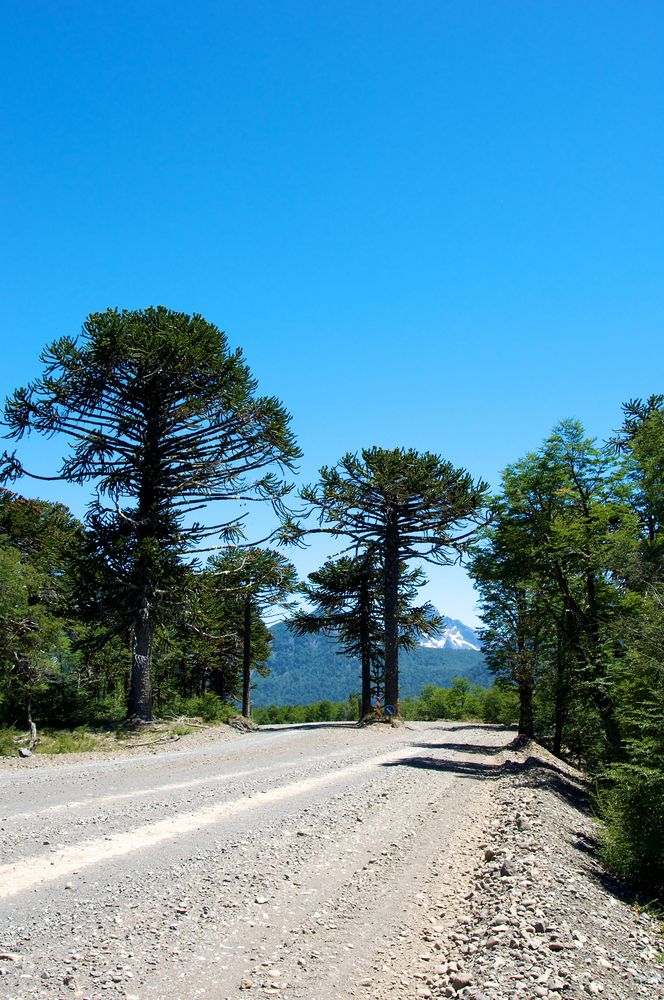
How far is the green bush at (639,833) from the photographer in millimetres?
7875

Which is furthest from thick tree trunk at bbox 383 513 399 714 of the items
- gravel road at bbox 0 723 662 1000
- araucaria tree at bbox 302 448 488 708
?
gravel road at bbox 0 723 662 1000

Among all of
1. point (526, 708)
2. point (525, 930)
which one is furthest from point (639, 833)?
point (526, 708)

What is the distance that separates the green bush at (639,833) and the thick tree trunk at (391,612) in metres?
15.4

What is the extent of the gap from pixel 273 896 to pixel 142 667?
558 inches

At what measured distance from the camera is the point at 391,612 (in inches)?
970

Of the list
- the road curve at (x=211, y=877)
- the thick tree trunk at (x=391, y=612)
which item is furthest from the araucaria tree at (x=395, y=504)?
the road curve at (x=211, y=877)

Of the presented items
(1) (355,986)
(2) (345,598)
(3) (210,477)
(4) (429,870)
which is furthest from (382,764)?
(2) (345,598)

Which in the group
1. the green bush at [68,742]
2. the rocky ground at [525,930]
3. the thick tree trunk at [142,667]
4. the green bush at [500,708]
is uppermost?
the thick tree trunk at [142,667]

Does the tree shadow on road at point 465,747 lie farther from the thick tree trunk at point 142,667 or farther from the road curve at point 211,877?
the thick tree trunk at point 142,667

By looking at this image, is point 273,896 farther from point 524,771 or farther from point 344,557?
point 344,557

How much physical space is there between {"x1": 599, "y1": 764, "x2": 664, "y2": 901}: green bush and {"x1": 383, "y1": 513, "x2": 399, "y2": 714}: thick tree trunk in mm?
15394

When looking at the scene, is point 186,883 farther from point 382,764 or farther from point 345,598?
point 345,598

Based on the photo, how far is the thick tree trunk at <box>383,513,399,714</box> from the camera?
79.3 feet

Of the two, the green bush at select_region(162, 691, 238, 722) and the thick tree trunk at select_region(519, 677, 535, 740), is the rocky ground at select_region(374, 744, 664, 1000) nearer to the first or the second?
the thick tree trunk at select_region(519, 677, 535, 740)
